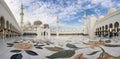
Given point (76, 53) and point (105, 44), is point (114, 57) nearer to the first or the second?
point (105, 44)

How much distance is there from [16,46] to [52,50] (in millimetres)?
386

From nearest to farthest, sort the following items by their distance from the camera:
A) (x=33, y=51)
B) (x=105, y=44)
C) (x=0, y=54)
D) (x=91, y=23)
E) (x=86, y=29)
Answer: (x=0, y=54) < (x=33, y=51) < (x=105, y=44) < (x=91, y=23) < (x=86, y=29)

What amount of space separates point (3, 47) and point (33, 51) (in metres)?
0.32

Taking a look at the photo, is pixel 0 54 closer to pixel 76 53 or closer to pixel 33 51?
pixel 33 51

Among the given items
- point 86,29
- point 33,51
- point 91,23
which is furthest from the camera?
point 86,29

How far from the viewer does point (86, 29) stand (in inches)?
838

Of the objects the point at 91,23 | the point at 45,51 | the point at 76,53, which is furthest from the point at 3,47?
the point at 91,23

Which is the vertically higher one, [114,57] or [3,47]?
[3,47]

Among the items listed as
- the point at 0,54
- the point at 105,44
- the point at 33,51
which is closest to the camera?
the point at 0,54

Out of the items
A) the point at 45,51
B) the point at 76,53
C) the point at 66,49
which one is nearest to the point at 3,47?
the point at 45,51

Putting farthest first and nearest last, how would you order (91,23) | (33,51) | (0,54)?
(91,23) < (33,51) < (0,54)

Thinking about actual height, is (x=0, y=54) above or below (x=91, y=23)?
below

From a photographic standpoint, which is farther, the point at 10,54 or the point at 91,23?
the point at 91,23

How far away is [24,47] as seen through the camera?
4.90ft
